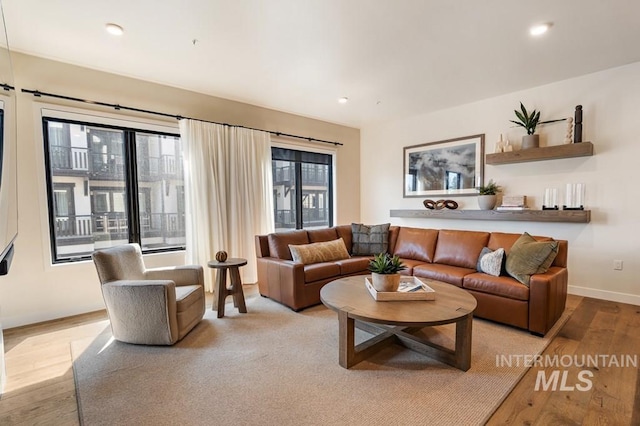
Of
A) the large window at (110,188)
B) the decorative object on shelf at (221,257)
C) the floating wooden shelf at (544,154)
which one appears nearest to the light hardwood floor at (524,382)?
the large window at (110,188)

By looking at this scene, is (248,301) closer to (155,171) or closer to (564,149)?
(155,171)

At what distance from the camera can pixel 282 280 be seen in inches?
135

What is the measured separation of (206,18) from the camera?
2.44 meters

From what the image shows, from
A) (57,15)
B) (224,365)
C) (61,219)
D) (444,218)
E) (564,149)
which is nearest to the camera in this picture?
(224,365)

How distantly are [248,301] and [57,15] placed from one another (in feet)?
→ 10.5

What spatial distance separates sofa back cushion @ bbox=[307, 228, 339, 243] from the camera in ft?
13.7

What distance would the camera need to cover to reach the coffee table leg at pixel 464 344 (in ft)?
6.94

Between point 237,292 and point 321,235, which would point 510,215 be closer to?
point 321,235

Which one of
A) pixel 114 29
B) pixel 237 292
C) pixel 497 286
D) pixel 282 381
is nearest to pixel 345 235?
pixel 237 292

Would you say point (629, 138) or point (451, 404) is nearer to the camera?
point (451, 404)

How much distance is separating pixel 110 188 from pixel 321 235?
2684mm

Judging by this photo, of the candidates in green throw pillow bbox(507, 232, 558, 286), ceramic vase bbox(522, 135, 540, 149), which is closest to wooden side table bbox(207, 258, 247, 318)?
green throw pillow bbox(507, 232, 558, 286)

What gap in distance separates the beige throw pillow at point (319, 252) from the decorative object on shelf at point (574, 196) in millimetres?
2857

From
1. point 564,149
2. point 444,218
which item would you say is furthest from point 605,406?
A: point 444,218
